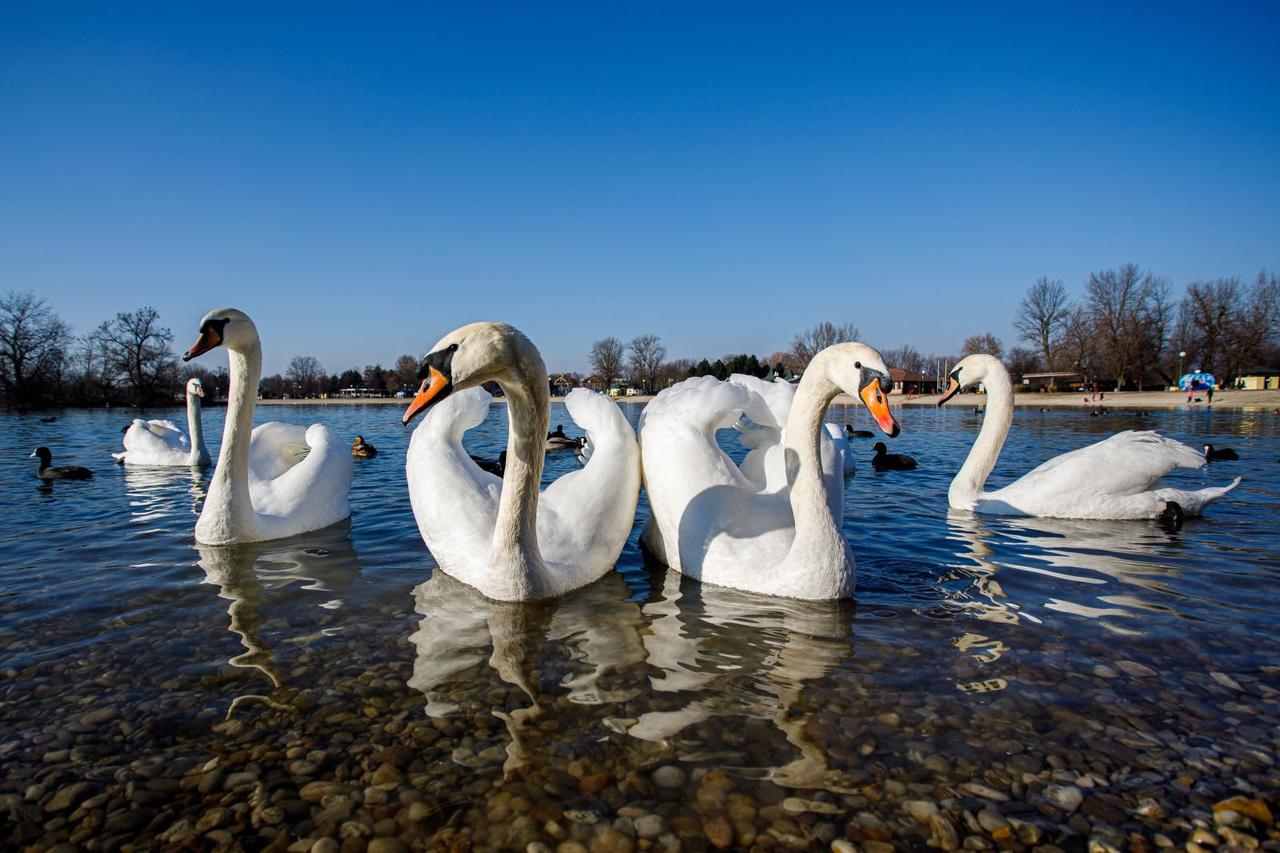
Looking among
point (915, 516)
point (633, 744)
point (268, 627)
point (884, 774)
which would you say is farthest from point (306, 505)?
point (915, 516)

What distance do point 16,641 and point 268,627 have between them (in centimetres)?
136

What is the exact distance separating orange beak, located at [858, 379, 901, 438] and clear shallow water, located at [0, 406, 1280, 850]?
1.29 metres

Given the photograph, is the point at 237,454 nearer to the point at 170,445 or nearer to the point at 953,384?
the point at 953,384

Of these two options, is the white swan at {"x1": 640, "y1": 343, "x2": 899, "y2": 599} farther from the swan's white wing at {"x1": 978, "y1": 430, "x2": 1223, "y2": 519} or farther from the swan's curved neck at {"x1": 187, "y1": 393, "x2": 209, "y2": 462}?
the swan's curved neck at {"x1": 187, "y1": 393, "x2": 209, "y2": 462}

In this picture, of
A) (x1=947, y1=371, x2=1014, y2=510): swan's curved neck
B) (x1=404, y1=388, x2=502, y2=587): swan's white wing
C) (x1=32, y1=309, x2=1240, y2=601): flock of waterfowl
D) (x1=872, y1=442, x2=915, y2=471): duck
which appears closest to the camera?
(x1=32, y1=309, x2=1240, y2=601): flock of waterfowl

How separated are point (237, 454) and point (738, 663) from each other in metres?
4.77

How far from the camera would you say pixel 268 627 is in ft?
13.6

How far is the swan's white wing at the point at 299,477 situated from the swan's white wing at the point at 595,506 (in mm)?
2800

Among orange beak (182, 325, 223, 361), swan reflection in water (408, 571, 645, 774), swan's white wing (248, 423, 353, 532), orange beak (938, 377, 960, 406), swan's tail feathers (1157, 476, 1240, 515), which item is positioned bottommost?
swan reflection in water (408, 571, 645, 774)

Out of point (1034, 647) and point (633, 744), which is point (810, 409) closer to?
point (1034, 647)

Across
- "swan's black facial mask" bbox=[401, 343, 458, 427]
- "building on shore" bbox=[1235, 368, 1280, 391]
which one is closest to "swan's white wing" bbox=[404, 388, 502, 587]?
"swan's black facial mask" bbox=[401, 343, 458, 427]

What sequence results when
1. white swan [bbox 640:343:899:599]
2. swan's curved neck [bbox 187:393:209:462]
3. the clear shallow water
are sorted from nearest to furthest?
the clear shallow water → white swan [bbox 640:343:899:599] → swan's curved neck [bbox 187:393:209:462]

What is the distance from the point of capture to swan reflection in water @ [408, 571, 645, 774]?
3156 mm

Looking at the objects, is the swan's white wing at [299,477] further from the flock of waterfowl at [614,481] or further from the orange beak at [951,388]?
the orange beak at [951,388]
